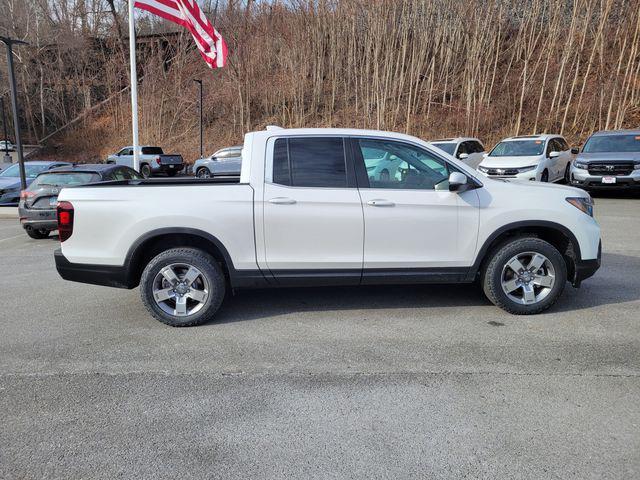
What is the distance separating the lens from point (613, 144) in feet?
47.9

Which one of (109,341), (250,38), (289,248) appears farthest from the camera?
(250,38)

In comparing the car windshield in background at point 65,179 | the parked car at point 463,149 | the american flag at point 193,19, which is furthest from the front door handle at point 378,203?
the parked car at point 463,149

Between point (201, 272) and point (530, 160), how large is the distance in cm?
1285

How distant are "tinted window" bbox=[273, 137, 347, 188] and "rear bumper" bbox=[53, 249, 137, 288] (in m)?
1.73

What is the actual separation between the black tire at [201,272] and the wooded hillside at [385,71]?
73.3 feet

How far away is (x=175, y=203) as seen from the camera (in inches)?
179

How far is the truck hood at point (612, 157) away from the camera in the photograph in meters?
13.5

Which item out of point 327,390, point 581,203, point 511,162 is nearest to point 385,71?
point 511,162

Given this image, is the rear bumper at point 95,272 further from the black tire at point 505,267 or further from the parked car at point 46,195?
the parked car at point 46,195

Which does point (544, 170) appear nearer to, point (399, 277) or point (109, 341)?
point (399, 277)

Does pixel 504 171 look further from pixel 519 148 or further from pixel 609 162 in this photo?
pixel 609 162

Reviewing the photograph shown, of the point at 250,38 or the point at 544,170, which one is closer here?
the point at 544,170

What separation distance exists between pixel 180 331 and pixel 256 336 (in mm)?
748

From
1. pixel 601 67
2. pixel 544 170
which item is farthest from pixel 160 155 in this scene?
pixel 601 67
